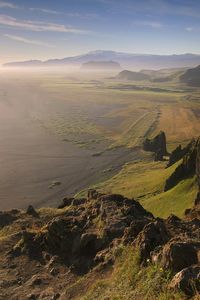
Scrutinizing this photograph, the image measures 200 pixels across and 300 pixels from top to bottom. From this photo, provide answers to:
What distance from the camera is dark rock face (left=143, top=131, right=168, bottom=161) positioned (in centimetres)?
9948

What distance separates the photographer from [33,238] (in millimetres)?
29297

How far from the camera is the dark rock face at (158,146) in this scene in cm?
9948

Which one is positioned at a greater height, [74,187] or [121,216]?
[121,216]

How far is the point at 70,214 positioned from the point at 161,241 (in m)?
13.1

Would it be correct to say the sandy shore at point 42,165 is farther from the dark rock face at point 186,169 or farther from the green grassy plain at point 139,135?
the dark rock face at point 186,169

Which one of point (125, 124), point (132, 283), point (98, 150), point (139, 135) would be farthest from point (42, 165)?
point (132, 283)

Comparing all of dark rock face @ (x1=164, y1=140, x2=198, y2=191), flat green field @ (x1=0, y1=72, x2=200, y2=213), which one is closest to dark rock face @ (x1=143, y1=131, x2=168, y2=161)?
flat green field @ (x1=0, y1=72, x2=200, y2=213)

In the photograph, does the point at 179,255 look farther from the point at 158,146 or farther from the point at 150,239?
the point at 158,146

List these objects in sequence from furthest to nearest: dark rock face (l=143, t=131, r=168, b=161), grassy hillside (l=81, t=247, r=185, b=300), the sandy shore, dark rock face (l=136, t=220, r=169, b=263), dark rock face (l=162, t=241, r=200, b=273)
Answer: dark rock face (l=143, t=131, r=168, b=161), the sandy shore, dark rock face (l=136, t=220, r=169, b=263), dark rock face (l=162, t=241, r=200, b=273), grassy hillside (l=81, t=247, r=185, b=300)

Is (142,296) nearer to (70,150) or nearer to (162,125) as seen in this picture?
(70,150)

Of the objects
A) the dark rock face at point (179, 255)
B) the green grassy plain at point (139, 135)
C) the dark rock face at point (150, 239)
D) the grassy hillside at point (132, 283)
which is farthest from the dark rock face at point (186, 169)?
the dark rock face at point (179, 255)

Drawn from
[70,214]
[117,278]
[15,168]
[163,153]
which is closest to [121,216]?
[70,214]

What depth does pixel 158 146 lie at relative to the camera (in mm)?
105750

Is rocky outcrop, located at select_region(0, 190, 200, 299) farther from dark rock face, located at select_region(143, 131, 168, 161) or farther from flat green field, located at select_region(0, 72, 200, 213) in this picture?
dark rock face, located at select_region(143, 131, 168, 161)
